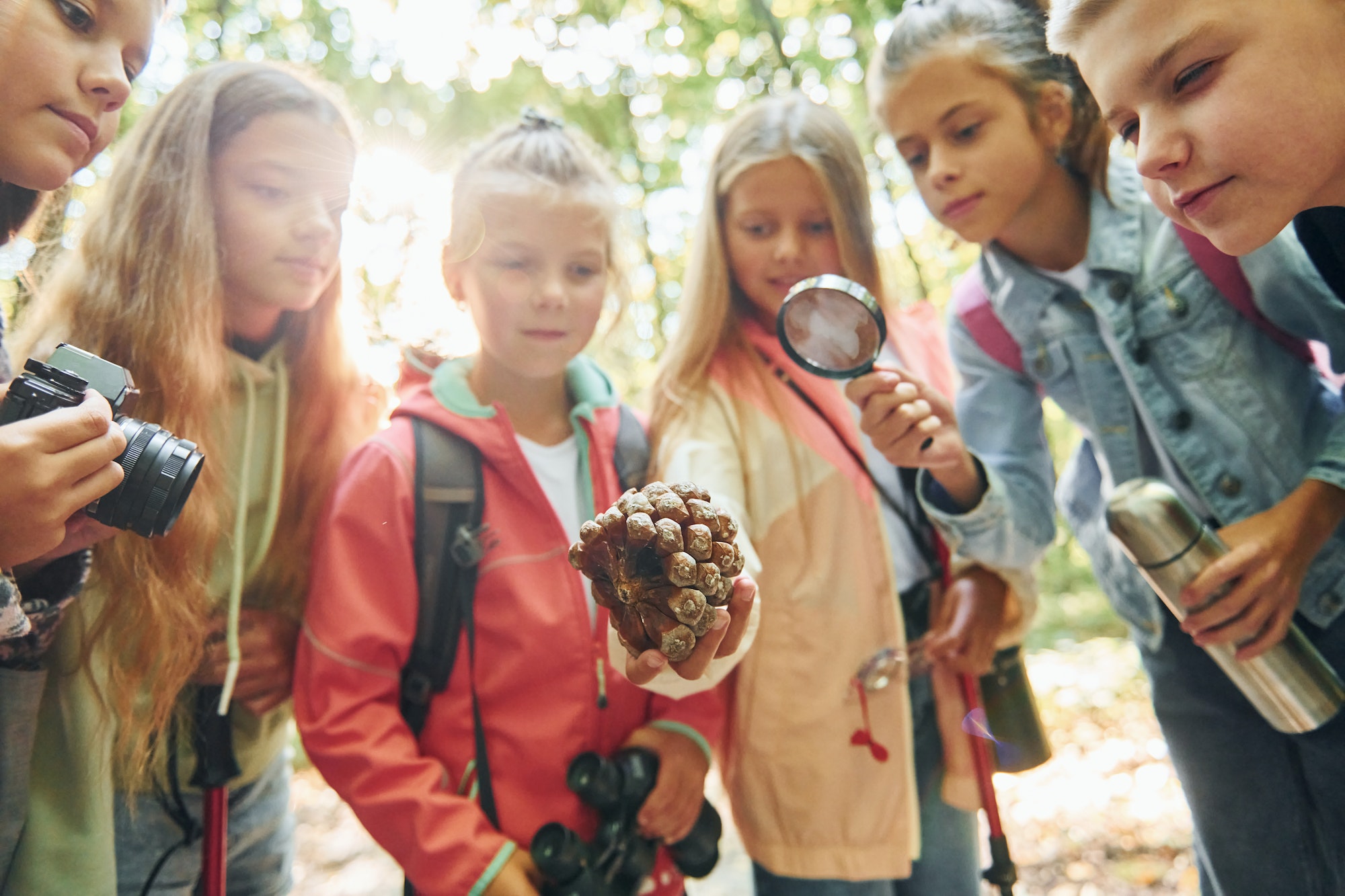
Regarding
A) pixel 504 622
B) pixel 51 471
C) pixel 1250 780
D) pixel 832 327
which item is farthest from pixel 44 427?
pixel 1250 780

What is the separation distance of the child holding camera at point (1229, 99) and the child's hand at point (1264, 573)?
21.3 inches

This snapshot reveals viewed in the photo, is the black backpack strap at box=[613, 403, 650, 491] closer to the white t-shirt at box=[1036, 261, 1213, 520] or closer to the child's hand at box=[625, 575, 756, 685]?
the child's hand at box=[625, 575, 756, 685]

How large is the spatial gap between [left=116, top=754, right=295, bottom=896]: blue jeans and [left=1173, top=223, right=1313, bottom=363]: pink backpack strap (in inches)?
89.9

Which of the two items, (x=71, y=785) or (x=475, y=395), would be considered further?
(x=475, y=395)

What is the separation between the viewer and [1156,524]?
1.39 meters

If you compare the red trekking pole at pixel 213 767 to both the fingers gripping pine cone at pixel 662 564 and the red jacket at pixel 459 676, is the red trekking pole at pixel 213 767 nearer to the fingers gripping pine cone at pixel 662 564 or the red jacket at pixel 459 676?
the red jacket at pixel 459 676

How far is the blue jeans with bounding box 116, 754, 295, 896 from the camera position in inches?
60.2

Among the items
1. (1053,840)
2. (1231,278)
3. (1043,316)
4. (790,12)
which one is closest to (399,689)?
(1043,316)

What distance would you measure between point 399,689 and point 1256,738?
170 centimetres

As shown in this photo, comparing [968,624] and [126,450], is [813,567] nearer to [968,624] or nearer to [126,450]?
[968,624]

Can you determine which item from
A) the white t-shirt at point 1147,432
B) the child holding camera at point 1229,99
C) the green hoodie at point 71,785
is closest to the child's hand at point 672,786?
the green hoodie at point 71,785

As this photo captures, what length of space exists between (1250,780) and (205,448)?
84.4 inches

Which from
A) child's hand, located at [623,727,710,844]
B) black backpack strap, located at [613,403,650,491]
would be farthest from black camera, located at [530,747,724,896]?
black backpack strap, located at [613,403,650,491]

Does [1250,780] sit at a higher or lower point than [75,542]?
lower
